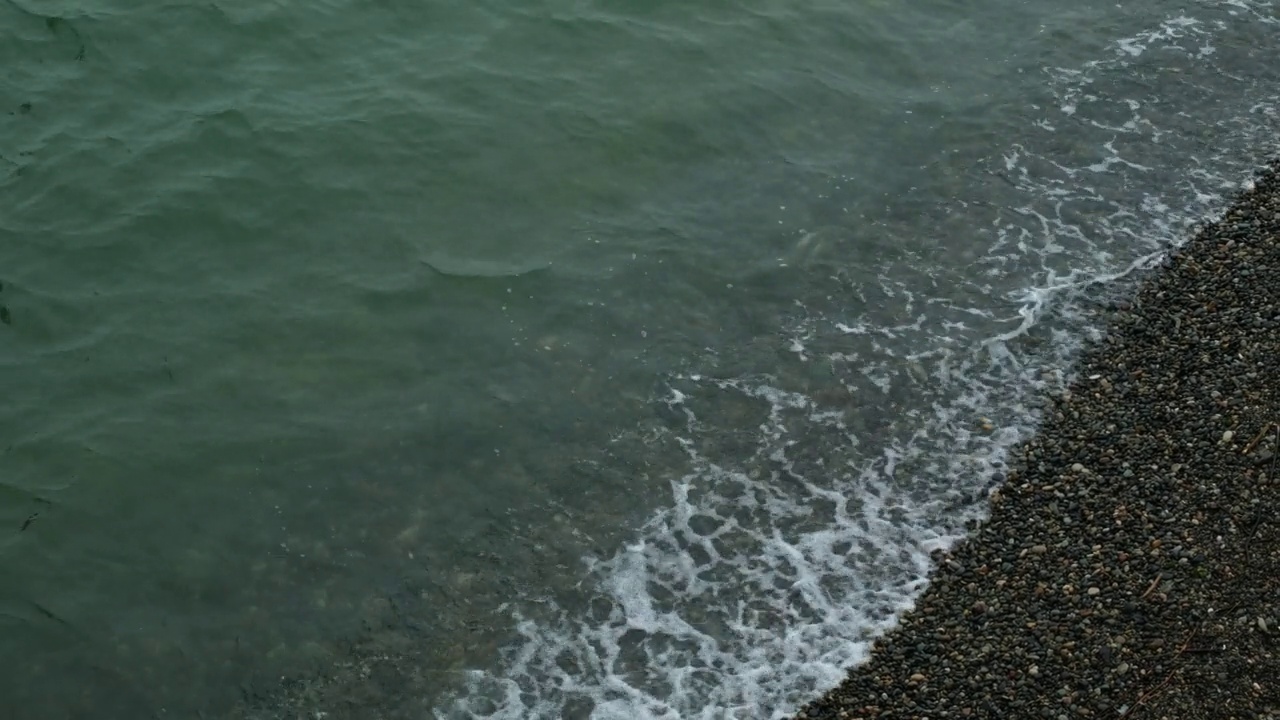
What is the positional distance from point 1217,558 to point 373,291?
10669 millimetres

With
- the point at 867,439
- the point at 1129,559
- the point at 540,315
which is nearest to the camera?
the point at 1129,559

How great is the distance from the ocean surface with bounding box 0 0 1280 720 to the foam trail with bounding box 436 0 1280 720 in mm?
52

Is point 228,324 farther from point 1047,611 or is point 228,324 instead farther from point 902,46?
point 902,46

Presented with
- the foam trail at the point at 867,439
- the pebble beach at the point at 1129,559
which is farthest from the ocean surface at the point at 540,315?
the pebble beach at the point at 1129,559

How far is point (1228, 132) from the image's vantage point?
63.5 feet

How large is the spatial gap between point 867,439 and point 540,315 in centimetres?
461

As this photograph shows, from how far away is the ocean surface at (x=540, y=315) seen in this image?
13008 millimetres

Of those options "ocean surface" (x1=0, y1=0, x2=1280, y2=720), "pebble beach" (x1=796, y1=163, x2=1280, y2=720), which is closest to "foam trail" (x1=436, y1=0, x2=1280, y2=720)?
"ocean surface" (x1=0, y1=0, x2=1280, y2=720)

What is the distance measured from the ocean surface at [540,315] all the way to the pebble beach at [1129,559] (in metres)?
0.54

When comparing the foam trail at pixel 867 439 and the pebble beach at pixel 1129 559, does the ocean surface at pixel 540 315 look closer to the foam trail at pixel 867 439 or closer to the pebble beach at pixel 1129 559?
Answer: the foam trail at pixel 867 439

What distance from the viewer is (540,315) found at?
53.8ft

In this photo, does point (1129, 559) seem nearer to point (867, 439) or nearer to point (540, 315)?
point (867, 439)

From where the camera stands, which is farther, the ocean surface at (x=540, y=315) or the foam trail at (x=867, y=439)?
the ocean surface at (x=540, y=315)

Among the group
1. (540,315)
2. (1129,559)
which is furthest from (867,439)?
(540,315)
